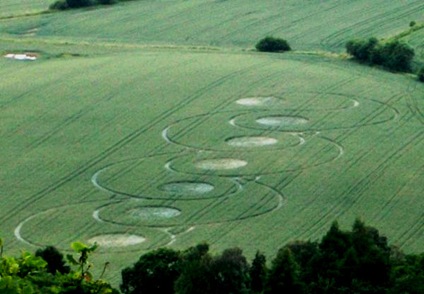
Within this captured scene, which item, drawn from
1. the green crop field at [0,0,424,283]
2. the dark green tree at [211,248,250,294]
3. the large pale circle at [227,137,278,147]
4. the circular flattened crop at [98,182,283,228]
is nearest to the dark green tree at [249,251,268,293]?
the dark green tree at [211,248,250,294]

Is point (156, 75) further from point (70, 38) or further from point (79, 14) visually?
point (79, 14)

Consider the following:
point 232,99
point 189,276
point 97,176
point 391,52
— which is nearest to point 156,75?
point 232,99

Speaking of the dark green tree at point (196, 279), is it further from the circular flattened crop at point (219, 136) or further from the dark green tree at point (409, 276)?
the circular flattened crop at point (219, 136)

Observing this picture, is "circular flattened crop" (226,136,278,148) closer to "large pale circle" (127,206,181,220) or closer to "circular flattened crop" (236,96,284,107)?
"circular flattened crop" (236,96,284,107)

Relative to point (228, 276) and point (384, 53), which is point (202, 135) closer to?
point (384, 53)

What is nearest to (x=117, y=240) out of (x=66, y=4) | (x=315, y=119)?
(x=315, y=119)
